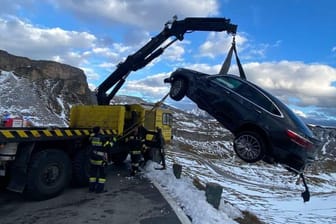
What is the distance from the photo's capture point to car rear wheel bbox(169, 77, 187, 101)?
10.5m

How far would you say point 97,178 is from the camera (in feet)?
28.7

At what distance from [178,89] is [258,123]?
3.03 metres

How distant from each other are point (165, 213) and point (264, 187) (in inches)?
995

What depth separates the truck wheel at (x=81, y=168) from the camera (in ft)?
29.2

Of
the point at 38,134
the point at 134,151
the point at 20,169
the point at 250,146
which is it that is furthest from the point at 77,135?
the point at 250,146

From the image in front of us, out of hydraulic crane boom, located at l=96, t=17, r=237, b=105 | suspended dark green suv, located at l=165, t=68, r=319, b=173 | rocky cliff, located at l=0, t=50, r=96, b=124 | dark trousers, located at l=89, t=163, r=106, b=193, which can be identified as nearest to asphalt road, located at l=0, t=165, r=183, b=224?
dark trousers, located at l=89, t=163, r=106, b=193

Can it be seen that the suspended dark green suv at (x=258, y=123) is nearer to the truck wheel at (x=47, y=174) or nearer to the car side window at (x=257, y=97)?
the car side window at (x=257, y=97)

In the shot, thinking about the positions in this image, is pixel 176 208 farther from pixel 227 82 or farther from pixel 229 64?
pixel 229 64

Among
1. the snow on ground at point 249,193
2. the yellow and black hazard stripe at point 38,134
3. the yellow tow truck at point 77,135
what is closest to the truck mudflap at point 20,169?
the yellow tow truck at point 77,135

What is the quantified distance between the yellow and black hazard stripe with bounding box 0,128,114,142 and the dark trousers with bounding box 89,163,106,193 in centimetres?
92

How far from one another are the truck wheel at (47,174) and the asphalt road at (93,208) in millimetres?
193

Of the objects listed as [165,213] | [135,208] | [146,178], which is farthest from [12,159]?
[146,178]

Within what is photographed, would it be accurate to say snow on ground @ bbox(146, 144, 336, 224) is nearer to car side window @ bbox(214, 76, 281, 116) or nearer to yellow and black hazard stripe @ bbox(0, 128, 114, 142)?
car side window @ bbox(214, 76, 281, 116)

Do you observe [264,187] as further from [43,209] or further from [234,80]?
[43,209]
